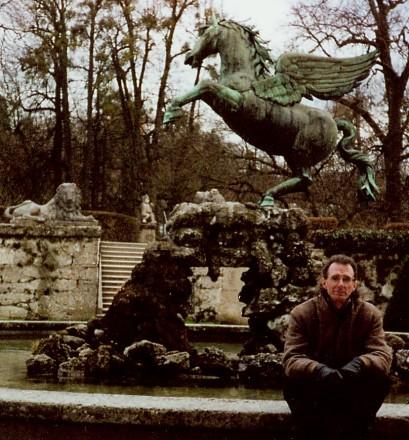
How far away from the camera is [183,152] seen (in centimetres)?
3102

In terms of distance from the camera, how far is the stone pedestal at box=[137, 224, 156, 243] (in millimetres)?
29031

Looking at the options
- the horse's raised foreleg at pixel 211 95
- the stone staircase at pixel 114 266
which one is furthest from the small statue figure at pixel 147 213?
the horse's raised foreleg at pixel 211 95

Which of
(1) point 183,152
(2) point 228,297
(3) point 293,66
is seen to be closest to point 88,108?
(1) point 183,152

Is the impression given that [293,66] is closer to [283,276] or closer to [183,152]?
[283,276]

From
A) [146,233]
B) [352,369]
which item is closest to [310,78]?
[352,369]

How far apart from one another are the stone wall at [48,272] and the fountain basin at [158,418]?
1248 centimetres

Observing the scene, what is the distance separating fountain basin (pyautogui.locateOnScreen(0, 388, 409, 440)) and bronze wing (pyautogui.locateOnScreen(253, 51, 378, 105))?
3.91m

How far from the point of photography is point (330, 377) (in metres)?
3.48

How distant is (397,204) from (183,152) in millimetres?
A: 9353

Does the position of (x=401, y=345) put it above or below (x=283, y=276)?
below

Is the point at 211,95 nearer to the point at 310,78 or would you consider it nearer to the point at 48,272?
the point at 310,78

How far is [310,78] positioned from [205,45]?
1049mm

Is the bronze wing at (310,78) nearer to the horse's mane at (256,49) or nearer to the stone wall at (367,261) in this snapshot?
the horse's mane at (256,49)

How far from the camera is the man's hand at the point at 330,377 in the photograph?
11.4 feet
